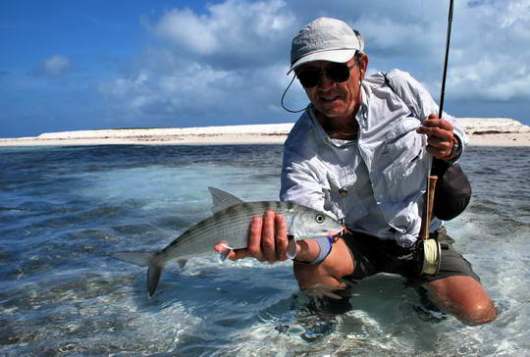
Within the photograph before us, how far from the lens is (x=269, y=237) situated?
281 centimetres

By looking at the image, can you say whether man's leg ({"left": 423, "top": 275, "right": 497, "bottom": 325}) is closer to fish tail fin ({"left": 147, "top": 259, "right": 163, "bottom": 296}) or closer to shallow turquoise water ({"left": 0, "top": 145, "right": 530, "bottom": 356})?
shallow turquoise water ({"left": 0, "top": 145, "right": 530, "bottom": 356})

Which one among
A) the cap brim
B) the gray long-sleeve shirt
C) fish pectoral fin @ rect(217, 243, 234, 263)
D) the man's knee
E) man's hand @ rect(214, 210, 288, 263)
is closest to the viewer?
man's hand @ rect(214, 210, 288, 263)

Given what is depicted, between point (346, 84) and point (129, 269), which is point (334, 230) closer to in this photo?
point (346, 84)

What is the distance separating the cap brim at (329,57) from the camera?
10.1 ft

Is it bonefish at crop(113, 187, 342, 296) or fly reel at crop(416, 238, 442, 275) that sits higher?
bonefish at crop(113, 187, 342, 296)

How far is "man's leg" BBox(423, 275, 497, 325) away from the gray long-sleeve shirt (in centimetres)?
38

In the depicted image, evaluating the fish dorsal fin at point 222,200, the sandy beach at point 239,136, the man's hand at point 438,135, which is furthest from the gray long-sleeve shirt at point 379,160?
the sandy beach at point 239,136

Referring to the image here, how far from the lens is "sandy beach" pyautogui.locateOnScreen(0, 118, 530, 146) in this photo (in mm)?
25725

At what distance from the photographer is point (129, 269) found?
16.1 feet

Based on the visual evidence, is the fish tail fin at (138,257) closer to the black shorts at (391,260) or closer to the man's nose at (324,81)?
the black shorts at (391,260)

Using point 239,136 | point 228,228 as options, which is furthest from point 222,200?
point 239,136

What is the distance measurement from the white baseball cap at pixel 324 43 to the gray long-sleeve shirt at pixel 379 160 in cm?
42

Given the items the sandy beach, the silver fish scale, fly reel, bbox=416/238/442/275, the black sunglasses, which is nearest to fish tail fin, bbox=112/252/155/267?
the silver fish scale

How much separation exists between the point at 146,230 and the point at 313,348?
3817 millimetres
